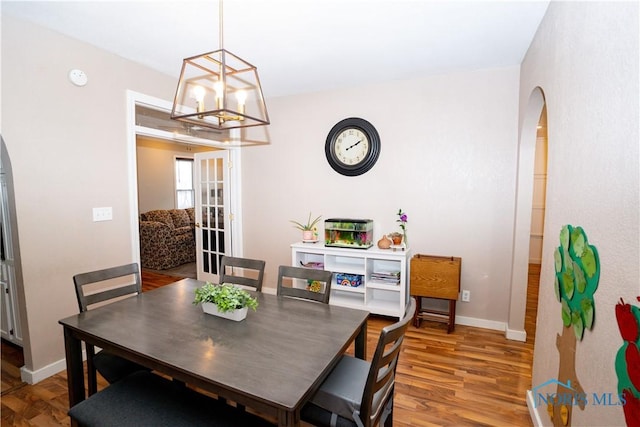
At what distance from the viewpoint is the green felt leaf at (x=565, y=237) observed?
147 centimetres

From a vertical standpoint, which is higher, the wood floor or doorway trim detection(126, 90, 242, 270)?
doorway trim detection(126, 90, 242, 270)

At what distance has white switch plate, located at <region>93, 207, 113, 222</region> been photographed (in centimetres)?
273

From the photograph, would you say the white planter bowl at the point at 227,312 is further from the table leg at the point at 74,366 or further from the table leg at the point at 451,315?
the table leg at the point at 451,315

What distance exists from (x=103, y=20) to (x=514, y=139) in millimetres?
3598

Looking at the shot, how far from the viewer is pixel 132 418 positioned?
4.41 ft

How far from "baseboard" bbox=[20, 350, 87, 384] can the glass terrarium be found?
2.57 metres

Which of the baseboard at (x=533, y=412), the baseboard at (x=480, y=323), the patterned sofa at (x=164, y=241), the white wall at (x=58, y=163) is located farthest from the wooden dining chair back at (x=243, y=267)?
the patterned sofa at (x=164, y=241)

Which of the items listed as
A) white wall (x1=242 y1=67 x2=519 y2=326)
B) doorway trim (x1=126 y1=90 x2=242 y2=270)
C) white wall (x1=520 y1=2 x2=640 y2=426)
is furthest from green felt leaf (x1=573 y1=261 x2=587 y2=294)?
doorway trim (x1=126 y1=90 x2=242 y2=270)

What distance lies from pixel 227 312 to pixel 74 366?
36.3 inches

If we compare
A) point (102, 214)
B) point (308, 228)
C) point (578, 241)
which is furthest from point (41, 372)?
point (578, 241)

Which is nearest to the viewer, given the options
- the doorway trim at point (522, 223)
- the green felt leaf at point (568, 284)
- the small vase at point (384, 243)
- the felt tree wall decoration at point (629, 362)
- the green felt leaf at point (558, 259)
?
the felt tree wall decoration at point (629, 362)

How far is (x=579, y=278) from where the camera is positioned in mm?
1315

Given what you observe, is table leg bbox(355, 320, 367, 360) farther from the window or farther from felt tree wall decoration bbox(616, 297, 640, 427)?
the window

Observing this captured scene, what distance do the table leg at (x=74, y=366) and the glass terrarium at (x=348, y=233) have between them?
2379 mm
